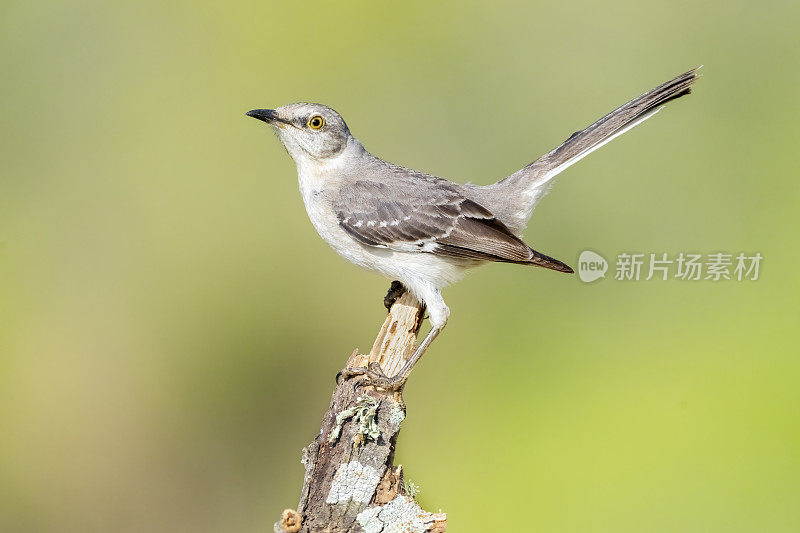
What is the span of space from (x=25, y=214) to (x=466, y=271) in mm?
4166

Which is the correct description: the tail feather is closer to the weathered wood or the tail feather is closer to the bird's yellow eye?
the weathered wood

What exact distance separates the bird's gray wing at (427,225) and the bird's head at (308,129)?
0.28 meters

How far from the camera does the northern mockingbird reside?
171 inches

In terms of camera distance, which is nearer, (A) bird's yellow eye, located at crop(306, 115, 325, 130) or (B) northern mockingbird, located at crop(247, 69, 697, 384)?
(B) northern mockingbird, located at crop(247, 69, 697, 384)

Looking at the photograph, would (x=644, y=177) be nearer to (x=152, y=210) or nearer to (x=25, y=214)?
(x=152, y=210)

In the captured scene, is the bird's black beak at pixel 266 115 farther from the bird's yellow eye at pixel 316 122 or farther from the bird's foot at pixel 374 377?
the bird's foot at pixel 374 377

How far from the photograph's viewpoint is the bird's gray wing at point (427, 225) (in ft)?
14.2

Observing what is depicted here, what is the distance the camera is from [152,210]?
22.0 feet

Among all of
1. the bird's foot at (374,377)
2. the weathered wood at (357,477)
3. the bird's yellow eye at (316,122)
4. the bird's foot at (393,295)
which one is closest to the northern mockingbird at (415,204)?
the bird's yellow eye at (316,122)

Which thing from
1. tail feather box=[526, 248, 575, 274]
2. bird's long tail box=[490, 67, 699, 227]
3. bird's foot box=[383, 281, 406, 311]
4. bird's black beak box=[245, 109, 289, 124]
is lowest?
bird's foot box=[383, 281, 406, 311]

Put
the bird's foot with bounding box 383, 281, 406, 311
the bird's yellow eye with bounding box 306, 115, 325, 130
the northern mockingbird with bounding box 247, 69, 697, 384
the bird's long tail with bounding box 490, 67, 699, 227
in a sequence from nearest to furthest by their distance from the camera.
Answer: the northern mockingbird with bounding box 247, 69, 697, 384 → the bird's yellow eye with bounding box 306, 115, 325, 130 → the bird's long tail with bounding box 490, 67, 699, 227 → the bird's foot with bounding box 383, 281, 406, 311

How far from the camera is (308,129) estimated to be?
4.50m

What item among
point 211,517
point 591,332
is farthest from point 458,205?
point 211,517

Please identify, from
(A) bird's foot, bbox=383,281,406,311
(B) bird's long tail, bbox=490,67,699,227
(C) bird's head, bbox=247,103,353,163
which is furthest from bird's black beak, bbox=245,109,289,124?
(B) bird's long tail, bbox=490,67,699,227
